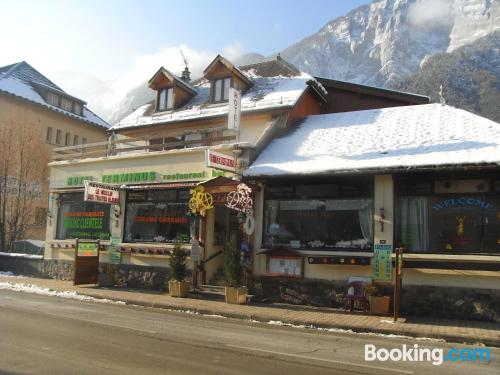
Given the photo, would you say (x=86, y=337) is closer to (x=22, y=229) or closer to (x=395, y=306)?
(x=395, y=306)

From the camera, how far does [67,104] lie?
4247 centimetres

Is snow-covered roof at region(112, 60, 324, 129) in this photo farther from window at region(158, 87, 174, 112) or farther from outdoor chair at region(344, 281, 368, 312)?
outdoor chair at region(344, 281, 368, 312)

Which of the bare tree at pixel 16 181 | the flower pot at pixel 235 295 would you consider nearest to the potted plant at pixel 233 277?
the flower pot at pixel 235 295

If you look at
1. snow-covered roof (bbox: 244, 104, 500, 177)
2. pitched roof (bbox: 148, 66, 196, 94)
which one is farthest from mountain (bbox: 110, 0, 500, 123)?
snow-covered roof (bbox: 244, 104, 500, 177)

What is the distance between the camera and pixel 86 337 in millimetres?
9211

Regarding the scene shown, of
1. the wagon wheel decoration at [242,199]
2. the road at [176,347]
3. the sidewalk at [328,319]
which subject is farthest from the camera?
the wagon wheel decoration at [242,199]

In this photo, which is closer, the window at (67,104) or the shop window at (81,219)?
the shop window at (81,219)

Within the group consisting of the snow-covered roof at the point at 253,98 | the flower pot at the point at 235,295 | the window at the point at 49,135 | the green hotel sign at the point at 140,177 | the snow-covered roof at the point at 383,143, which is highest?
the window at the point at 49,135

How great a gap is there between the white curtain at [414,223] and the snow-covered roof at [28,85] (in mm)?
31124

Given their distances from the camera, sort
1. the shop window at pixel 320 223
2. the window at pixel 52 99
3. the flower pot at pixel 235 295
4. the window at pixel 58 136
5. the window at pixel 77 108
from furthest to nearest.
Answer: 1. the window at pixel 77 108
2. the window at pixel 58 136
3. the window at pixel 52 99
4. the flower pot at pixel 235 295
5. the shop window at pixel 320 223

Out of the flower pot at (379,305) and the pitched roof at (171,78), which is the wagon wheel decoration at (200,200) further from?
the pitched roof at (171,78)

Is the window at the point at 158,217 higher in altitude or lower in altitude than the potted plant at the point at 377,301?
higher

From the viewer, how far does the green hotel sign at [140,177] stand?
18.1m

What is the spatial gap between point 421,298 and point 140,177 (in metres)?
11.2
